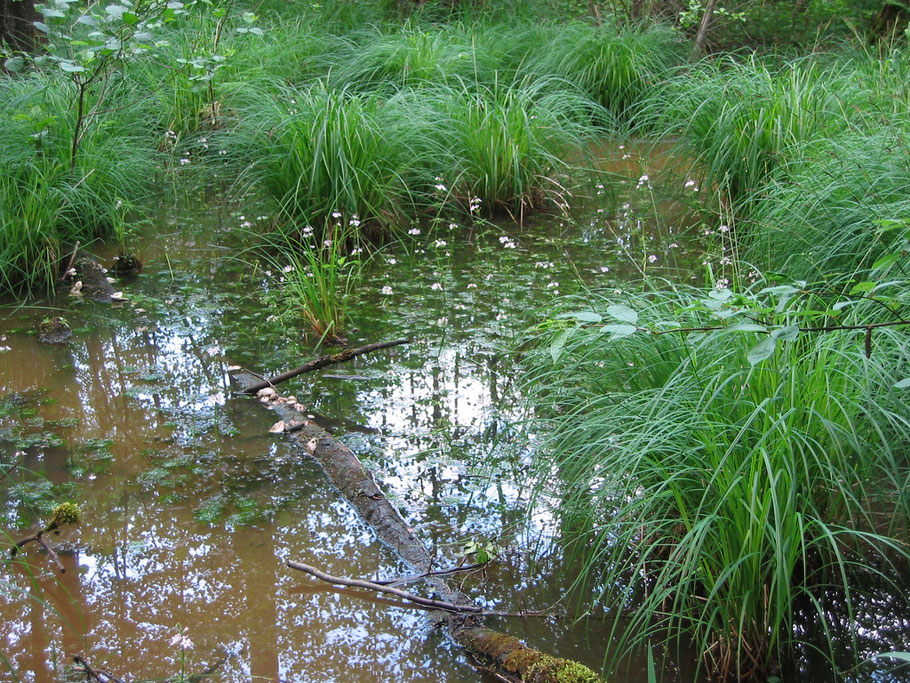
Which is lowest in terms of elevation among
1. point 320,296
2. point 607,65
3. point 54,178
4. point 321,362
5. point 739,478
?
point 321,362

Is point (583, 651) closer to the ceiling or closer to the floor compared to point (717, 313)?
closer to the floor

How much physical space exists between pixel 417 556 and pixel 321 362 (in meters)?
1.36

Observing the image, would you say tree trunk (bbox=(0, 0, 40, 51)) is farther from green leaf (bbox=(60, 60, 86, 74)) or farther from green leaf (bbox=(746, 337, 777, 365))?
green leaf (bbox=(746, 337, 777, 365))

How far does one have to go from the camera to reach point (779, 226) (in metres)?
3.79

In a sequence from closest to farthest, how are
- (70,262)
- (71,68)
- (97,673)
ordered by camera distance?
(97,673) < (71,68) < (70,262)

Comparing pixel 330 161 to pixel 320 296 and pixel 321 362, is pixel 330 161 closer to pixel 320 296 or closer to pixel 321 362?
pixel 320 296

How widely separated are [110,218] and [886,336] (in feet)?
13.9

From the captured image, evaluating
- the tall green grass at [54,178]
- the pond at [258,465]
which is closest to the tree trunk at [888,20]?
the pond at [258,465]

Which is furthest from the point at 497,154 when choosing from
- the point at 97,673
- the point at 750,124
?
the point at 97,673

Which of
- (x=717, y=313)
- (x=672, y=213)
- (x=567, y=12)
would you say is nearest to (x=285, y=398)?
(x=717, y=313)

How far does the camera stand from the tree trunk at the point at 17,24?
6.59 meters

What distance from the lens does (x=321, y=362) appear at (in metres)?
3.70

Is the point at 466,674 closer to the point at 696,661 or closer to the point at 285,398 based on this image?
the point at 696,661

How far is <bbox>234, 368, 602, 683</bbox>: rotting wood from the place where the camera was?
202 cm
